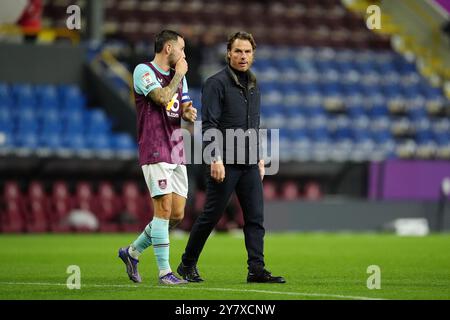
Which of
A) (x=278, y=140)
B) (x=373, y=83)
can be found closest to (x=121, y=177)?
(x=278, y=140)

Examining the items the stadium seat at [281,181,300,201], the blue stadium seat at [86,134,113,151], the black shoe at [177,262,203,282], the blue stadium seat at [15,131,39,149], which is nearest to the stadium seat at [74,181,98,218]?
the blue stadium seat at [86,134,113,151]

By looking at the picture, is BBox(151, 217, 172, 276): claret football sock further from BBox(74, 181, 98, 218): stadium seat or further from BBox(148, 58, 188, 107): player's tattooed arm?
BBox(74, 181, 98, 218): stadium seat

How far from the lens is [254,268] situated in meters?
9.59

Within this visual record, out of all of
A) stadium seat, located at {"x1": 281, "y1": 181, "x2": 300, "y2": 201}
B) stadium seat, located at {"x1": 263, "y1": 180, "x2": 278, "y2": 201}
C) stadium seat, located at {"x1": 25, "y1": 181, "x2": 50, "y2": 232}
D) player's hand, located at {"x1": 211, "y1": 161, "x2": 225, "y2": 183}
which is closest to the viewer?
player's hand, located at {"x1": 211, "y1": 161, "x2": 225, "y2": 183}

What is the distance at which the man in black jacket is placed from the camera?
9.58 m

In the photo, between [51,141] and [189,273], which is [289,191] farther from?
[189,273]

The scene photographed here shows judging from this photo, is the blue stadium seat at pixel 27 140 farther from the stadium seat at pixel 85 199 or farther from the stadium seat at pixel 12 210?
the stadium seat at pixel 85 199

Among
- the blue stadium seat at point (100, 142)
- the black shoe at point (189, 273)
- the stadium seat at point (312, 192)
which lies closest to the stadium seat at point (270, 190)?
the stadium seat at point (312, 192)

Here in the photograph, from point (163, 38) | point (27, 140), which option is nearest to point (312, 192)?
point (27, 140)

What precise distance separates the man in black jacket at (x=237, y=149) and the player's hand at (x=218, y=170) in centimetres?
13

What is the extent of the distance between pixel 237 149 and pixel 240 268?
2.66 metres

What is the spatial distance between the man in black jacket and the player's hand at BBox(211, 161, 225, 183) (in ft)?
0.42
